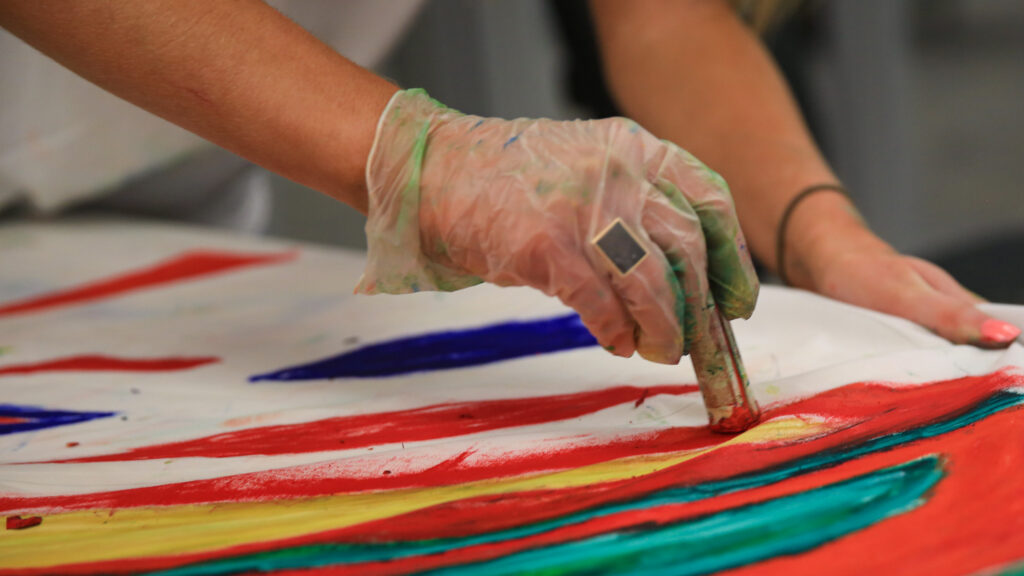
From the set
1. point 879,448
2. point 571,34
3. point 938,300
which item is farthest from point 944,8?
point 879,448

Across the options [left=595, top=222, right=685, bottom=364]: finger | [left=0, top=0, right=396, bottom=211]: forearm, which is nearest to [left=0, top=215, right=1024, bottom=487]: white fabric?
[left=595, top=222, right=685, bottom=364]: finger

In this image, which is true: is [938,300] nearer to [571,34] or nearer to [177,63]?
[177,63]

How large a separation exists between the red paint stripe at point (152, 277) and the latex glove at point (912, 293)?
0.93 m

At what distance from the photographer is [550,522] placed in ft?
1.96

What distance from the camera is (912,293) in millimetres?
918

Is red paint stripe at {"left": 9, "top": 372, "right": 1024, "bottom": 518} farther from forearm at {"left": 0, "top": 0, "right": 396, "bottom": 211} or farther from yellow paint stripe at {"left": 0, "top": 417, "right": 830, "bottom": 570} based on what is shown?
forearm at {"left": 0, "top": 0, "right": 396, "bottom": 211}

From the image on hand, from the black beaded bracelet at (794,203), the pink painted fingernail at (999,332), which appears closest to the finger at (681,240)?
the pink painted fingernail at (999,332)

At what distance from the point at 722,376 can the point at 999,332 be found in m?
0.33

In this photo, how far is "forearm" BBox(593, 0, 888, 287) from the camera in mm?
1097

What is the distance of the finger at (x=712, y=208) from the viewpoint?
670 mm

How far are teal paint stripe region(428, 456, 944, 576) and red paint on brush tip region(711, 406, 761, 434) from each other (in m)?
0.12

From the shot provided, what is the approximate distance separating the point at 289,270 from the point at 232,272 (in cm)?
10

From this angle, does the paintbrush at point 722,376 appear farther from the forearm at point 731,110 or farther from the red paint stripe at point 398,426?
the forearm at point 731,110

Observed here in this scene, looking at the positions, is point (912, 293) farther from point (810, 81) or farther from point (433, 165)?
point (810, 81)
